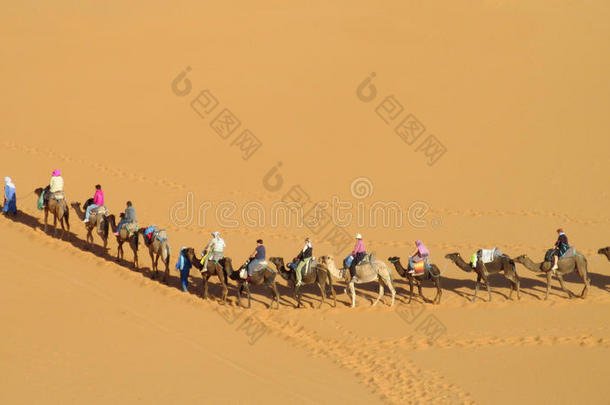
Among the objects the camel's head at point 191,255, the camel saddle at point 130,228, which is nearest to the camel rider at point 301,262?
the camel's head at point 191,255

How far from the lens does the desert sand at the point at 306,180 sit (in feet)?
46.6

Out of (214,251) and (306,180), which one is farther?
(306,180)

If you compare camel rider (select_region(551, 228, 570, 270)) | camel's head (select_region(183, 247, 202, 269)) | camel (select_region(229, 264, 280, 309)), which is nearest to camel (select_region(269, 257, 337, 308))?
camel (select_region(229, 264, 280, 309))

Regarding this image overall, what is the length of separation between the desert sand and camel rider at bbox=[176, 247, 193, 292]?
0.26 meters

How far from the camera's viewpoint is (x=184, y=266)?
59.1 feet

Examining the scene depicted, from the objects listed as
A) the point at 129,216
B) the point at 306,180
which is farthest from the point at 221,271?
the point at 306,180

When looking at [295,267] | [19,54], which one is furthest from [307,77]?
[295,267]

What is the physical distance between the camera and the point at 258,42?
35.3 metres

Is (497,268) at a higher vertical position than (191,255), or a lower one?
lower

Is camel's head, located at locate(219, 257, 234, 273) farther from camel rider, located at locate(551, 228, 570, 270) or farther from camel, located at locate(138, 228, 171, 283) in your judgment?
camel rider, located at locate(551, 228, 570, 270)

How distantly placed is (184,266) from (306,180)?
8889mm

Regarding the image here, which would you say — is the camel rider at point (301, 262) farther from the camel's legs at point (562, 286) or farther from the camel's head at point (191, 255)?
the camel's legs at point (562, 286)

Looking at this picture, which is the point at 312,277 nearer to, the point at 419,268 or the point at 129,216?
the point at 419,268

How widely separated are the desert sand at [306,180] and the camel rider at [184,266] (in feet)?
0.84
